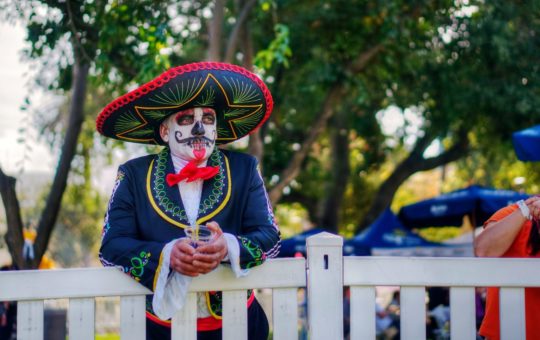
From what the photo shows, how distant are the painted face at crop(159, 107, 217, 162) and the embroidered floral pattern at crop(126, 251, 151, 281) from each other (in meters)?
0.61

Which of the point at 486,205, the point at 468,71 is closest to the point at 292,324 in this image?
the point at 486,205

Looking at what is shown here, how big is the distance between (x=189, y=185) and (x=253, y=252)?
0.54m

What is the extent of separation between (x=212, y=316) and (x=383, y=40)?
780 cm

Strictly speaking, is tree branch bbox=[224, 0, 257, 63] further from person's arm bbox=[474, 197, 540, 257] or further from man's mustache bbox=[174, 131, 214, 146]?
person's arm bbox=[474, 197, 540, 257]

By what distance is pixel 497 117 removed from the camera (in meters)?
13.0

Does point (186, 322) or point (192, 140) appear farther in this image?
point (192, 140)

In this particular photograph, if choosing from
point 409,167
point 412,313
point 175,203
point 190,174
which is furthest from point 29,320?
point 409,167

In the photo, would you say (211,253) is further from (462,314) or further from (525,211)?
(525,211)

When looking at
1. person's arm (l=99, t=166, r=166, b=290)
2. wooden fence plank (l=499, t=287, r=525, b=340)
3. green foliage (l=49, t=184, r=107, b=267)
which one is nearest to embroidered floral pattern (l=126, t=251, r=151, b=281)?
person's arm (l=99, t=166, r=166, b=290)

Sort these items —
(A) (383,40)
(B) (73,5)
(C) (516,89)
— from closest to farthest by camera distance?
(B) (73,5) < (A) (383,40) < (C) (516,89)

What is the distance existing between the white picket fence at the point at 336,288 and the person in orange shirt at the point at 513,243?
204 mm

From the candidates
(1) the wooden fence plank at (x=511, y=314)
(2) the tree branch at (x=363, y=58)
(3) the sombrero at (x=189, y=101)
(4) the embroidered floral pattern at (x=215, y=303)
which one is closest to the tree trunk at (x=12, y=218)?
(3) the sombrero at (x=189, y=101)

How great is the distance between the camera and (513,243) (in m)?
3.60

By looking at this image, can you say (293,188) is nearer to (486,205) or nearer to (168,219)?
(486,205)
